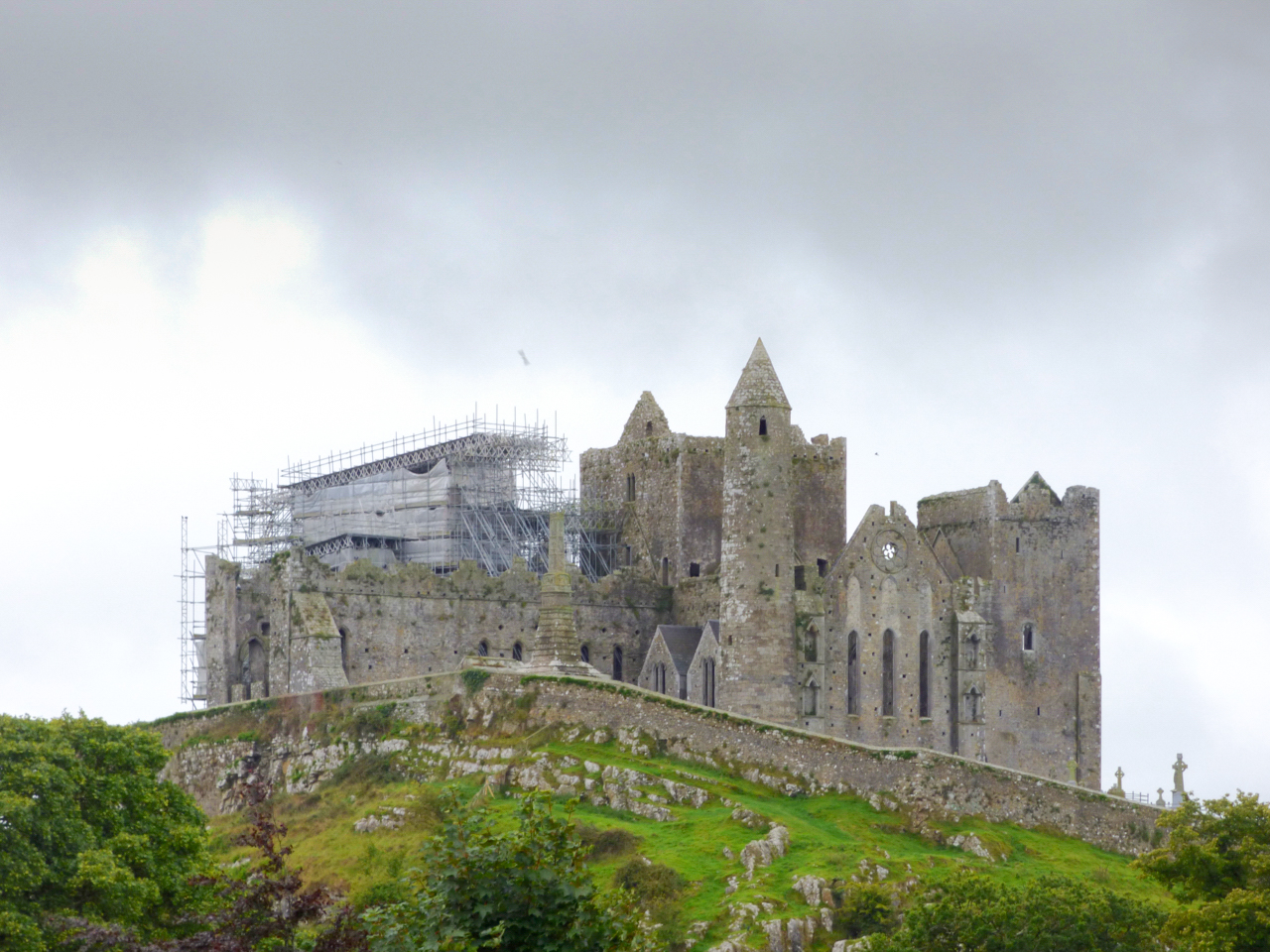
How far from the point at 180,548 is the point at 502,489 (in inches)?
529

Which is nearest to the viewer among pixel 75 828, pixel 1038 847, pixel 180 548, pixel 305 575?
pixel 75 828

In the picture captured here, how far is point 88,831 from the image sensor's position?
43938 millimetres

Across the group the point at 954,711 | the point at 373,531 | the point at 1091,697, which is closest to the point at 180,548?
the point at 373,531

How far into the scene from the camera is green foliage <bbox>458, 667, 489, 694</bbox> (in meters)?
61.4

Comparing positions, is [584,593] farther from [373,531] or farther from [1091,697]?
[1091,697]

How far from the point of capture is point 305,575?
2736 inches

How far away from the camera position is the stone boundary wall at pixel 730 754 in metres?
55.9

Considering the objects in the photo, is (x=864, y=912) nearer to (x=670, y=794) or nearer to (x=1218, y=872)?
(x=1218, y=872)

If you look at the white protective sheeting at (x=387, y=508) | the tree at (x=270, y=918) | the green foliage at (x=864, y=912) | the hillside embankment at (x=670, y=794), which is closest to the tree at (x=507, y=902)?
the tree at (x=270, y=918)

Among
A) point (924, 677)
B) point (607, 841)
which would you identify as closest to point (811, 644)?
point (924, 677)

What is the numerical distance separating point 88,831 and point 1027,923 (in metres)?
20.4

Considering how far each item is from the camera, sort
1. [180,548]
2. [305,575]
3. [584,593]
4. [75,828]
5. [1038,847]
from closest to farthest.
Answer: [75,828] < [1038,847] < [305,575] < [584,593] < [180,548]

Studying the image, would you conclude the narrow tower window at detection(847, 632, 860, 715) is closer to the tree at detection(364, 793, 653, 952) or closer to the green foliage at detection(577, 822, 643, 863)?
the green foliage at detection(577, 822, 643, 863)

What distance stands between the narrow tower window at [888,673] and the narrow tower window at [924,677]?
107cm
